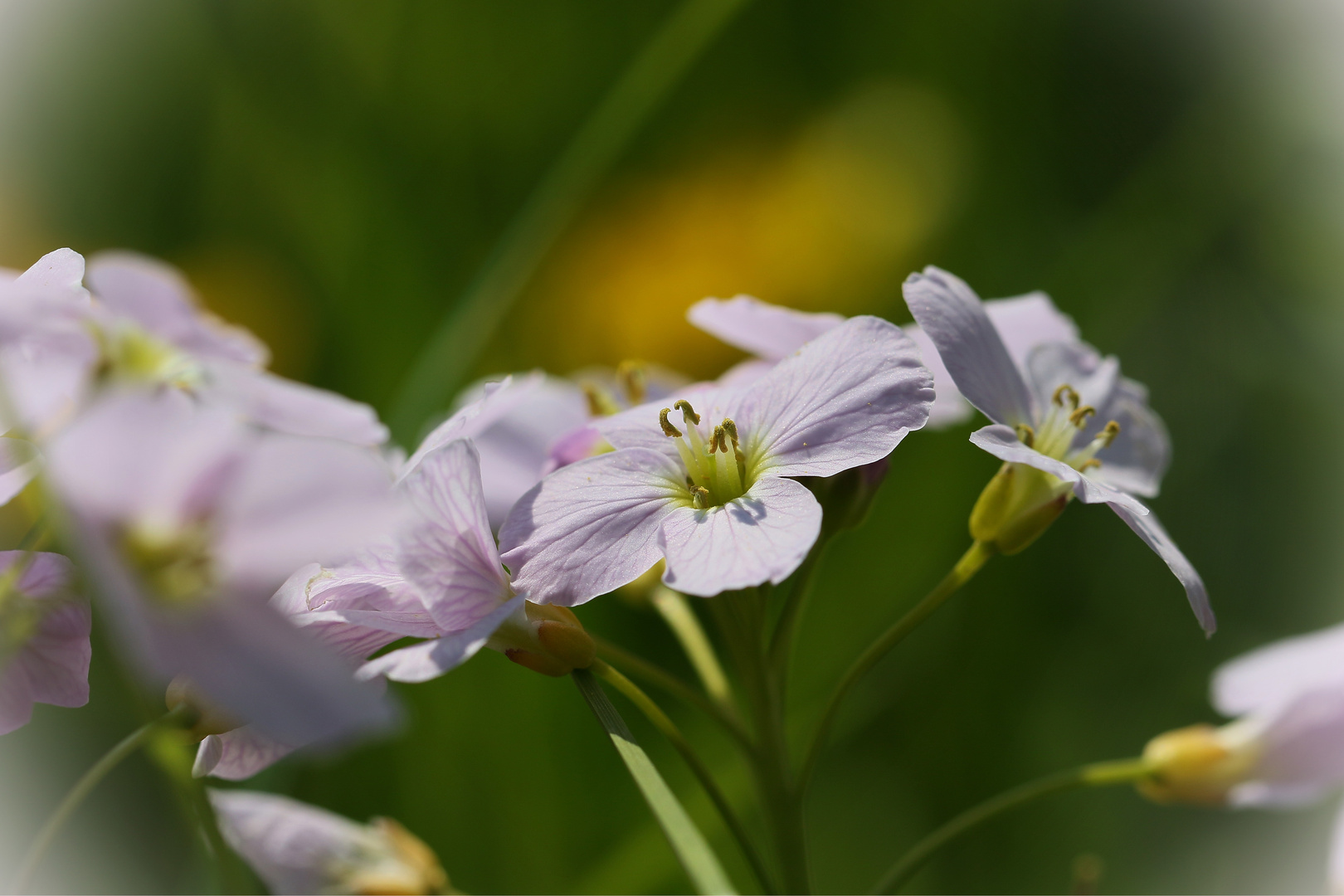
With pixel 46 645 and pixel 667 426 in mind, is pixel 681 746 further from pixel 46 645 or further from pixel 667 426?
pixel 46 645

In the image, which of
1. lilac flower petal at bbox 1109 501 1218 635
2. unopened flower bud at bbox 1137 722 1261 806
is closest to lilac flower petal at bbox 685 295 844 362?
lilac flower petal at bbox 1109 501 1218 635

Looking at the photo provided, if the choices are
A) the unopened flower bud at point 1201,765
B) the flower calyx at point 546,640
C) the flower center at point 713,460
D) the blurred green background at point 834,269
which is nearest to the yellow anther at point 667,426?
the flower center at point 713,460

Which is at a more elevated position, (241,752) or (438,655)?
(438,655)

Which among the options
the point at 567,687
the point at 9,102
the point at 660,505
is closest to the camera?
the point at 660,505

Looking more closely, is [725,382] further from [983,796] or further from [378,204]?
[378,204]

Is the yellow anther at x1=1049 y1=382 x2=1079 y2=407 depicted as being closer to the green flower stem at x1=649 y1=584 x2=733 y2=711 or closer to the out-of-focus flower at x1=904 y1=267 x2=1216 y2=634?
the out-of-focus flower at x1=904 y1=267 x2=1216 y2=634

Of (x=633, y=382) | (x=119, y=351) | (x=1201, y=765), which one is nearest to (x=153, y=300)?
(x=119, y=351)

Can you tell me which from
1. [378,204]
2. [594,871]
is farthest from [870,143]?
[594,871]
